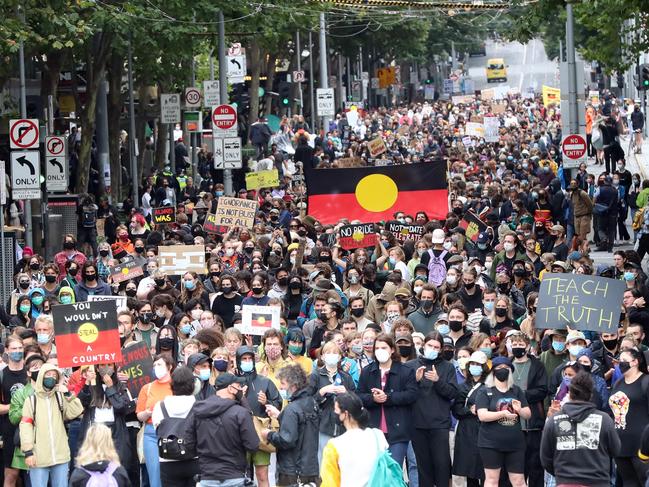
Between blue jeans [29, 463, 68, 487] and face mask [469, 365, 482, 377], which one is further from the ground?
face mask [469, 365, 482, 377]

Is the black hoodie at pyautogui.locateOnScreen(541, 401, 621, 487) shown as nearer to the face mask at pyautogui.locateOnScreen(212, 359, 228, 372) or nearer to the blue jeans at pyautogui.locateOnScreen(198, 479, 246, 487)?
the blue jeans at pyautogui.locateOnScreen(198, 479, 246, 487)

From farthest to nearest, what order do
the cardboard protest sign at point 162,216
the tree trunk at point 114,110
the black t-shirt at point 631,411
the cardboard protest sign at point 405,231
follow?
the tree trunk at point 114,110 < the cardboard protest sign at point 162,216 < the cardboard protest sign at point 405,231 < the black t-shirt at point 631,411

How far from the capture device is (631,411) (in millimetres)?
12508

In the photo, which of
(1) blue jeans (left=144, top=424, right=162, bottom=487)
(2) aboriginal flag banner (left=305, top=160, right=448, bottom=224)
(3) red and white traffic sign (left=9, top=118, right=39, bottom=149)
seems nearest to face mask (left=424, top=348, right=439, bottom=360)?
(1) blue jeans (left=144, top=424, right=162, bottom=487)

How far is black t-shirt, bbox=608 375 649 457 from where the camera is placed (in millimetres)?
12422

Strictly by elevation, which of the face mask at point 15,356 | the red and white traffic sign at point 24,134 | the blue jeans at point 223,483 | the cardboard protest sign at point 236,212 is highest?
the red and white traffic sign at point 24,134

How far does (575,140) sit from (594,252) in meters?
3.51

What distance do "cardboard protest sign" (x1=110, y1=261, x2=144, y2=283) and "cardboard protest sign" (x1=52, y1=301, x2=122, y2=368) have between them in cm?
614

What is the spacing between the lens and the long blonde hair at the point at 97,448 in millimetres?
10148

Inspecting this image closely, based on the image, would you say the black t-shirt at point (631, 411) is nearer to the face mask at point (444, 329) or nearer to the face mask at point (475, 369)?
the face mask at point (475, 369)

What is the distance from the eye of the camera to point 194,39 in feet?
118

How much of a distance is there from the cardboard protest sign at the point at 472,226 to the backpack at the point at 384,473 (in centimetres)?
1299

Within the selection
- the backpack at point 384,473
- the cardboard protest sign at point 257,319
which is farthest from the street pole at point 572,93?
the backpack at point 384,473

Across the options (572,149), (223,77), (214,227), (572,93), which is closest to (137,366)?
(214,227)
